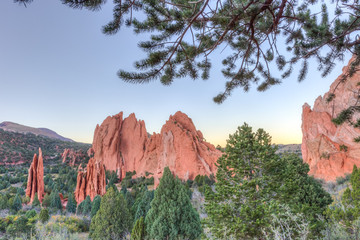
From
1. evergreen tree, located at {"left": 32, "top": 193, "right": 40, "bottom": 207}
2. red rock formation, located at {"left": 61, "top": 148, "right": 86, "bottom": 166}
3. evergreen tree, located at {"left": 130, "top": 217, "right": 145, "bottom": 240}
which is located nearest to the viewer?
evergreen tree, located at {"left": 130, "top": 217, "right": 145, "bottom": 240}

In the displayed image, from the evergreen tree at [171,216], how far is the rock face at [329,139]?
19174mm

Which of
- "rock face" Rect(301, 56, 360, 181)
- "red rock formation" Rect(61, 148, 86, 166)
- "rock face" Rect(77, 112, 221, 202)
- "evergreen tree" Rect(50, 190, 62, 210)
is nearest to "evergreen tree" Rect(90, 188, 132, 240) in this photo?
"evergreen tree" Rect(50, 190, 62, 210)

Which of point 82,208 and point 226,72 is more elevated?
point 226,72

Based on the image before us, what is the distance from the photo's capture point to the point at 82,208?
23.0 meters

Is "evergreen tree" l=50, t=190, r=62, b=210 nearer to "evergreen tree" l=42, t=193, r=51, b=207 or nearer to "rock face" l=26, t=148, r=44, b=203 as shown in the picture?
"evergreen tree" l=42, t=193, r=51, b=207

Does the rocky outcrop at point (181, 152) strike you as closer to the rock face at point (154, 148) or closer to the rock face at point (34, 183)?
the rock face at point (154, 148)

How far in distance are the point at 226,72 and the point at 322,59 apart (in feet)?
6.08

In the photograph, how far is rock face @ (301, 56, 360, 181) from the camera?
20453 mm

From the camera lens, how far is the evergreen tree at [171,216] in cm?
866

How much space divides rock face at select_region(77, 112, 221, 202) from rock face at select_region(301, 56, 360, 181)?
15270 millimetres

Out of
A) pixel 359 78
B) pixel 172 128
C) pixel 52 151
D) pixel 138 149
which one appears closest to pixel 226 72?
pixel 359 78

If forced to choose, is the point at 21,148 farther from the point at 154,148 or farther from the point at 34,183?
the point at 154,148

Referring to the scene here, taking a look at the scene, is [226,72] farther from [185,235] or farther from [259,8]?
[185,235]

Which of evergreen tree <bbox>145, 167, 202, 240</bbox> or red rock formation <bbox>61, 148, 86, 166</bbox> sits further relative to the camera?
red rock formation <bbox>61, 148, 86, 166</bbox>
